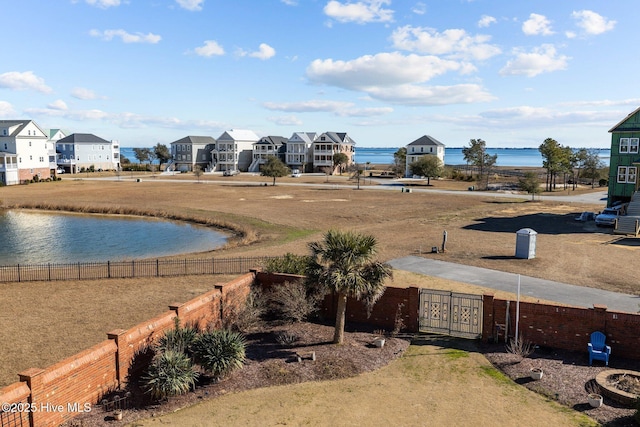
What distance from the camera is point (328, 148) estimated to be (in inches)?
5256

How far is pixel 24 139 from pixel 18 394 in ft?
335

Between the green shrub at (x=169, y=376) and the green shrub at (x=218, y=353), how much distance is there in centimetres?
48

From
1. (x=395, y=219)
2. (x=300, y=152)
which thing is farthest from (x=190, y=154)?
(x=395, y=219)

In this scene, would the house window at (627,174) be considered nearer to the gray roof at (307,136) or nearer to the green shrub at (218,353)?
the green shrub at (218,353)

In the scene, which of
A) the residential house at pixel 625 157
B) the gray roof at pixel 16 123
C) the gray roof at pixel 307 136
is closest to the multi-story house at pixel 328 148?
the gray roof at pixel 307 136

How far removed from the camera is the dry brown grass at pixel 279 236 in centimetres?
2028

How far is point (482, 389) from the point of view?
14680mm

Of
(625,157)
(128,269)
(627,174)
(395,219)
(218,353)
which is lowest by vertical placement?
(128,269)

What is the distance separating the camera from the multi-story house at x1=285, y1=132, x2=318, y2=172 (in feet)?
450

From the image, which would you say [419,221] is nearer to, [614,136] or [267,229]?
[267,229]

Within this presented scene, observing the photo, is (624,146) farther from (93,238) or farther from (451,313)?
(93,238)

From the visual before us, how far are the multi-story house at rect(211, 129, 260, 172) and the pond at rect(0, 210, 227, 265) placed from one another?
8698 cm

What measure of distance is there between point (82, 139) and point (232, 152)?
39.7 meters

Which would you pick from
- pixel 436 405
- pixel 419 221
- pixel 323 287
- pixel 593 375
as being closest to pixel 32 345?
pixel 323 287
